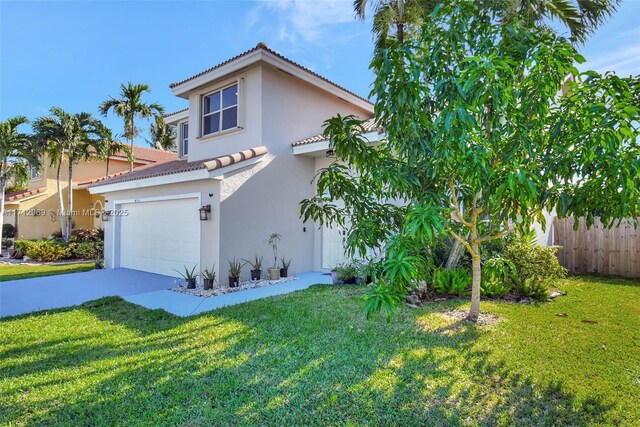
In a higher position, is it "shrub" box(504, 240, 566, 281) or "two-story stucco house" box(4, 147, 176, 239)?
"two-story stucco house" box(4, 147, 176, 239)

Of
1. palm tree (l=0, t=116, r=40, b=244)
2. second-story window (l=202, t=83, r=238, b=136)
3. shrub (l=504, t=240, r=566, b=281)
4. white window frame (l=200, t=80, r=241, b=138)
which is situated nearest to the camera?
A: shrub (l=504, t=240, r=566, b=281)

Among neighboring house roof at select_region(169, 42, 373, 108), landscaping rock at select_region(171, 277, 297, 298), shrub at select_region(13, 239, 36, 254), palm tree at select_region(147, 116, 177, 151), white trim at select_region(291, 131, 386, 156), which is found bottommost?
landscaping rock at select_region(171, 277, 297, 298)

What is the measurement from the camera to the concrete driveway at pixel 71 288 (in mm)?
8656

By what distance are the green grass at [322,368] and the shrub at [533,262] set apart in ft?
4.18

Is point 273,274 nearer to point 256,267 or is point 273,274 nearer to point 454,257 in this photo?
point 256,267

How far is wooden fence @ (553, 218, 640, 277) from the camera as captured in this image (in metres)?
11.3

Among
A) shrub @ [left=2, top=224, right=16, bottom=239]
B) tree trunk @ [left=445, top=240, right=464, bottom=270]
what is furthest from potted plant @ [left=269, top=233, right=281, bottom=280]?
shrub @ [left=2, top=224, right=16, bottom=239]

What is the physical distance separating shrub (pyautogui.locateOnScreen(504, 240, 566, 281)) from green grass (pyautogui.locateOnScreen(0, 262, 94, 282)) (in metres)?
15.8

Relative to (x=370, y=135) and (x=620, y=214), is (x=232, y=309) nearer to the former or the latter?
(x=370, y=135)

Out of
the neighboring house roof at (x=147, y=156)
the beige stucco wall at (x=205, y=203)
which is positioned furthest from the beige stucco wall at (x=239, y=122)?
the neighboring house roof at (x=147, y=156)

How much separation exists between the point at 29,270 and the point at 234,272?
1036 cm

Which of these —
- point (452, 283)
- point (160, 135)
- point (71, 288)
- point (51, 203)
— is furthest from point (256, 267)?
point (160, 135)

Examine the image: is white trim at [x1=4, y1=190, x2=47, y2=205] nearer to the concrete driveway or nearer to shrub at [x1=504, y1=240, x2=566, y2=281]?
the concrete driveway

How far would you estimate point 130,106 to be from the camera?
20.0m
